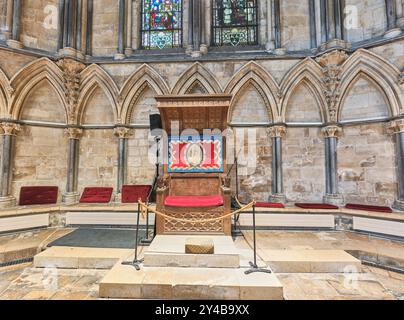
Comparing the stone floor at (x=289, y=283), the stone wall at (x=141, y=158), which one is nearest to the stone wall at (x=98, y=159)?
the stone wall at (x=141, y=158)

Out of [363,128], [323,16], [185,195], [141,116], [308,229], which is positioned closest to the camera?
[185,195]

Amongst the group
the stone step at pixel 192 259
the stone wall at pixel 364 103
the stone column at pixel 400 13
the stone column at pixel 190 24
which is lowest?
the stone step at pixel 192 259

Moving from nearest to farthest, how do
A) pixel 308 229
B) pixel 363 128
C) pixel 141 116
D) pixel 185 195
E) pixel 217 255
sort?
pixel 217 255
pixel 185 195
pixel 308 229
pixel 363 128
pixel 141 116

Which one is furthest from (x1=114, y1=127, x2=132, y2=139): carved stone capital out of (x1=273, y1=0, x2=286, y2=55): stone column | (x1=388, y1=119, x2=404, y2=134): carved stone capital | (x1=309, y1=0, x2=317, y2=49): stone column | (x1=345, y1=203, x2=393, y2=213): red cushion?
(x1=388, y1=119, x2=404, y2=134): carved stone capital

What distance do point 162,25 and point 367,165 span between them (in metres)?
6.82

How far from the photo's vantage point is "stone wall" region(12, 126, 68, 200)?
528cm

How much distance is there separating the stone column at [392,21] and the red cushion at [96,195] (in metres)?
7.90

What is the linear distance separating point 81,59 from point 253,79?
4.82 meters

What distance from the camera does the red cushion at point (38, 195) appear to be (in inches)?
202

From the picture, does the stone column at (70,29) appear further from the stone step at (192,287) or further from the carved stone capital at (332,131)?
the carved stone capital at (332,131)

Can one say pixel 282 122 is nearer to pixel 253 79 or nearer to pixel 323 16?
pixel 253 79

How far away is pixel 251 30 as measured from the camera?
20.0 ft

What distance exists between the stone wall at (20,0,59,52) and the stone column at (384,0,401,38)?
28.0 feet

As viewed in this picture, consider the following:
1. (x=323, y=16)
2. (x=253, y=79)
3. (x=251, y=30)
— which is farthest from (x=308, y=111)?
(x=251, y=30)
